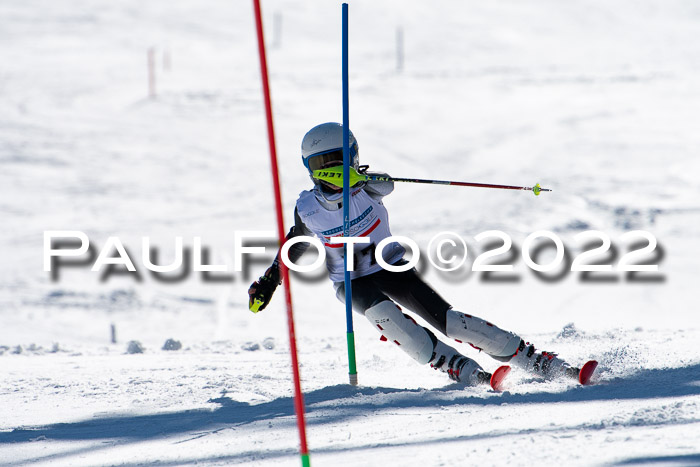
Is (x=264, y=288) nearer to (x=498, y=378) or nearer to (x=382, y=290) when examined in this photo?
(x=382, y=290)

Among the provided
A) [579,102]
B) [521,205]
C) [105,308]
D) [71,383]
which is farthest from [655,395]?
[579,102]

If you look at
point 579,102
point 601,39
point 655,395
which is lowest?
point 655,395

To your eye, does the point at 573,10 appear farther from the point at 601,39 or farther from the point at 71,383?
the point at 71,383

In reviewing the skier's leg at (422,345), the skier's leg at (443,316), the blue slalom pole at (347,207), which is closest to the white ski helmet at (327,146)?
the blue slalom pole at (347,207)

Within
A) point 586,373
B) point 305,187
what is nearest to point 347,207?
point 586,373

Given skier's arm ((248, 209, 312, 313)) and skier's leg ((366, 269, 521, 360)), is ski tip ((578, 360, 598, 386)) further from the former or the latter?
skier's arm ((248, 209, 312, 313))

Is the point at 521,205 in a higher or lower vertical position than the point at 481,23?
lower

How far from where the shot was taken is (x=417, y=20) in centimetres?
3203

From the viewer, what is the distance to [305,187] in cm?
1325

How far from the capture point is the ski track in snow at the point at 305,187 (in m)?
3.12

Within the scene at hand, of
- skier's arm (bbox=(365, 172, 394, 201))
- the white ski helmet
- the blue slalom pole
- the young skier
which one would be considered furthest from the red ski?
Answer: the white ski helmet

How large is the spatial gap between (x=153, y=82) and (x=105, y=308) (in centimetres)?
1453

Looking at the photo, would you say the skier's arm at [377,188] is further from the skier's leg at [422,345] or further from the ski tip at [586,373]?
the ski tip at [586,373]

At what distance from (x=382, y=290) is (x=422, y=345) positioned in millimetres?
436
